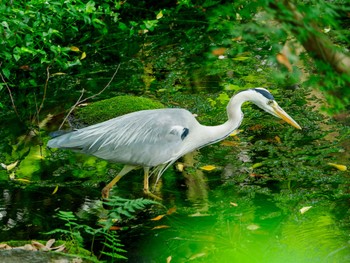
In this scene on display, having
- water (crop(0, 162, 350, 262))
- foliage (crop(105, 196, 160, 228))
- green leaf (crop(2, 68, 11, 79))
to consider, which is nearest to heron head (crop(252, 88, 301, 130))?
water (crop(0, 162, 350, 262))

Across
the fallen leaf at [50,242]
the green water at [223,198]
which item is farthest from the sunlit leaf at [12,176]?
the fallen leaf at [50,242]

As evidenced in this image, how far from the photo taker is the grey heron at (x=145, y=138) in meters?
6.34

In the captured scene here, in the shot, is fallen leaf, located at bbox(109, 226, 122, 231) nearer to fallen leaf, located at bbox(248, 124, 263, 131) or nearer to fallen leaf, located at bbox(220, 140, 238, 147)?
fallen leaf, located at bbox(220, 140, 238, 147)

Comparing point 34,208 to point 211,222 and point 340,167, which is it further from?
point 340,167

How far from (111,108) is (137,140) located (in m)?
1.73

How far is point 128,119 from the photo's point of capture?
6523 mm

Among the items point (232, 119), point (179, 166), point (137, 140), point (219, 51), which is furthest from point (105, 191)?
point (219, 51)

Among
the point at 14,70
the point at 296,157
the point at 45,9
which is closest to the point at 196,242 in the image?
the point at 296,157

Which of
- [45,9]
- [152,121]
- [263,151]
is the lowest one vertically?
[263,151]

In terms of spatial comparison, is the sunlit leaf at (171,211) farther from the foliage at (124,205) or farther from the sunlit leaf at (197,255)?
the foliage at (124,205)

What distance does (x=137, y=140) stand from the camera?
20.9 ft

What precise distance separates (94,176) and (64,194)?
1.62ft

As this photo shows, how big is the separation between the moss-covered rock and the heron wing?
4.79ft

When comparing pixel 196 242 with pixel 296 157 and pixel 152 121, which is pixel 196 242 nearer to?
pixel 152 121
